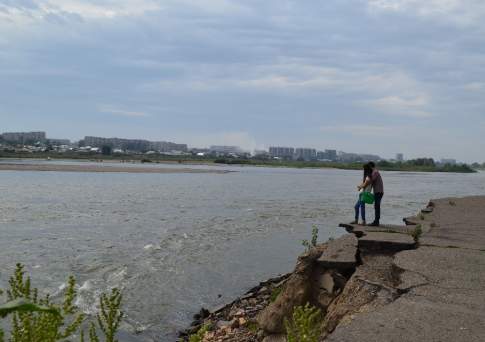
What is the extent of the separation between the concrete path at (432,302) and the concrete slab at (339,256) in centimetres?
75

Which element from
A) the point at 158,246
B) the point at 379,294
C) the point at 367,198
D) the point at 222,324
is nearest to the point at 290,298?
the point at 222,324

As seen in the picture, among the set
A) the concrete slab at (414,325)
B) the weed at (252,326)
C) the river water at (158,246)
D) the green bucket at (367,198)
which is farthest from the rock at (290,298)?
the green bucket at (367,198)

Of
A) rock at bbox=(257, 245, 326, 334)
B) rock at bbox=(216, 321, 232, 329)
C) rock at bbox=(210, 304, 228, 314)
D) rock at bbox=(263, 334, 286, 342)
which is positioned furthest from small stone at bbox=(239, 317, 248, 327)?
rock at bbox=(263, 334, 286, 342)

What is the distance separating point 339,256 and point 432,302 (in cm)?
271

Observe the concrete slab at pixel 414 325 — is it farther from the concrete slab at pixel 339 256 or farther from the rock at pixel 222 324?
the rock at pixel 222 324

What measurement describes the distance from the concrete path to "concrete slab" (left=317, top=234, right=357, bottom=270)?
75 centimetres

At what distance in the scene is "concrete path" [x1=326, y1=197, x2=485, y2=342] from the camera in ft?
16.6

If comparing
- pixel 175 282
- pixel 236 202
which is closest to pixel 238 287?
pixel 175 282

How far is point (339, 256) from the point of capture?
28.8 ft

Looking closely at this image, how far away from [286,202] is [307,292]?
24217 millimetres

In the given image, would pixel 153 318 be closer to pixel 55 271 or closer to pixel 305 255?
pixel 305 255

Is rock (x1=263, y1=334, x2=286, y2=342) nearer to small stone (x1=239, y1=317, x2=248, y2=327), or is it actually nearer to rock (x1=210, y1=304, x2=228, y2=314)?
small stone (x1=239, y1=317, x2=248, y2=327)

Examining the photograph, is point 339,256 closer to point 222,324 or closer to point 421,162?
point 222,324

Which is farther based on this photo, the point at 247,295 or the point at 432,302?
the point at 247,295
